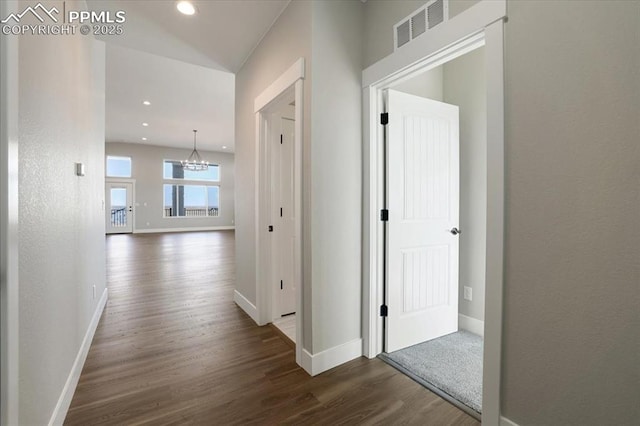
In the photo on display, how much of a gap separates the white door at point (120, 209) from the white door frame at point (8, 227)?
11.6m

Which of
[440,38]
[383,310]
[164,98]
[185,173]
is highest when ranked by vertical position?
[164,98]

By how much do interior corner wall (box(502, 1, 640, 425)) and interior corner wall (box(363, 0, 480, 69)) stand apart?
755mm

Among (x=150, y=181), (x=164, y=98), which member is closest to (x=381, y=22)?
(x=164, y=98)

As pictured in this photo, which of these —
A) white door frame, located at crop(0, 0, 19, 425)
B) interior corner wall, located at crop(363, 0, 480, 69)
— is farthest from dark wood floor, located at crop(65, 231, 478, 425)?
interior corner wall, located at crop(363, 0, 480, 69)

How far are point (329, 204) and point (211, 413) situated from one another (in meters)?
1.48

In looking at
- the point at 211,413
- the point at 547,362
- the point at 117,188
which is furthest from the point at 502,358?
the point at 117,188

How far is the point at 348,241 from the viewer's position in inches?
86.4

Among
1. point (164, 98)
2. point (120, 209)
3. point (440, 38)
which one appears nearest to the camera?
point (440, 38)

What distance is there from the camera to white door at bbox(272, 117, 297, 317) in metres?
2.95

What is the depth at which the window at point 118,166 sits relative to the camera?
10547mm

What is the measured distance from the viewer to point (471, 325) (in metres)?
2.64

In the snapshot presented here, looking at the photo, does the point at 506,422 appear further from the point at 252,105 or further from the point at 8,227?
the point at 252,105

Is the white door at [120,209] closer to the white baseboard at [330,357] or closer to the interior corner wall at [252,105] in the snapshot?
the interior corner wall at [252,105]

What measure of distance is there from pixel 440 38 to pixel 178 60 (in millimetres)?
3078
